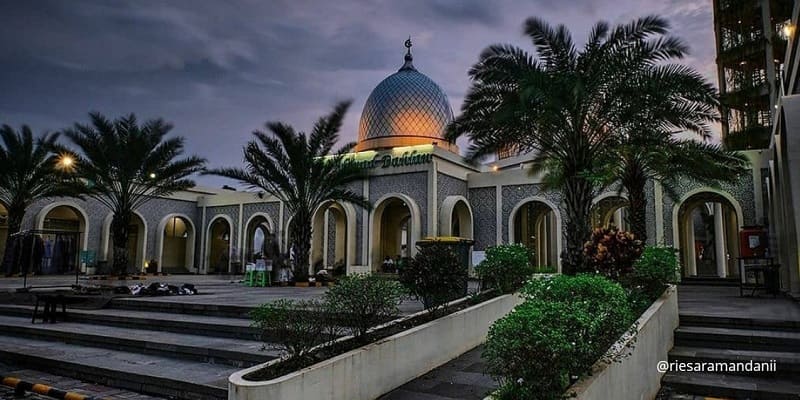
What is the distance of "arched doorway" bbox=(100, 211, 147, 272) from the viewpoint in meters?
24.4

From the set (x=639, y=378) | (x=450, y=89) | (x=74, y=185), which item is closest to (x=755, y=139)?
(x=450, y=89)

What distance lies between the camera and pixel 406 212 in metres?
25.3

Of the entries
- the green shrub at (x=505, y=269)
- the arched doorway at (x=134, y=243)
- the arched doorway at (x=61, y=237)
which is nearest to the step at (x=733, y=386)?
the green shrub at (x=505, y=269)

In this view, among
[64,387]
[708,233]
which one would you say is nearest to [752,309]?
[64,387]

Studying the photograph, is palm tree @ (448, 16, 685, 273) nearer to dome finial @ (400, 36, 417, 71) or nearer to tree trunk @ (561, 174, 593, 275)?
tree trunk @ (561, 174, 593, 275)

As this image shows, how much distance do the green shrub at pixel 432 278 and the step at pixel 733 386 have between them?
2.58 metres

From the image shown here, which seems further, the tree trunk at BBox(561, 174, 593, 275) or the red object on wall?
the red object on wall

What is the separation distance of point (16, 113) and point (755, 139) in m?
30.9

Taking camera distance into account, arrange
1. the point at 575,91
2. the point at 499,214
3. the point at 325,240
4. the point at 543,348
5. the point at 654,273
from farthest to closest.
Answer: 1. the point at 325,240
2. the point at 499,214
3. the point at 575,91
4. the point at 654,273
5. the point at 543,348

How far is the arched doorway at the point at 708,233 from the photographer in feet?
56.3

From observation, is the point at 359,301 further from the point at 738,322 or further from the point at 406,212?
the point at 406,212

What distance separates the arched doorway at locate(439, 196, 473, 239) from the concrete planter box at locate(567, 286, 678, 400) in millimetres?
12541

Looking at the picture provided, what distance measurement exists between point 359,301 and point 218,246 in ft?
86.3

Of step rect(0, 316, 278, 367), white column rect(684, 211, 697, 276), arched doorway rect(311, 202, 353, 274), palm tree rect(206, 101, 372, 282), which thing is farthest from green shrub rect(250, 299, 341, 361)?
white column rect(684, 211, 697, 276)
